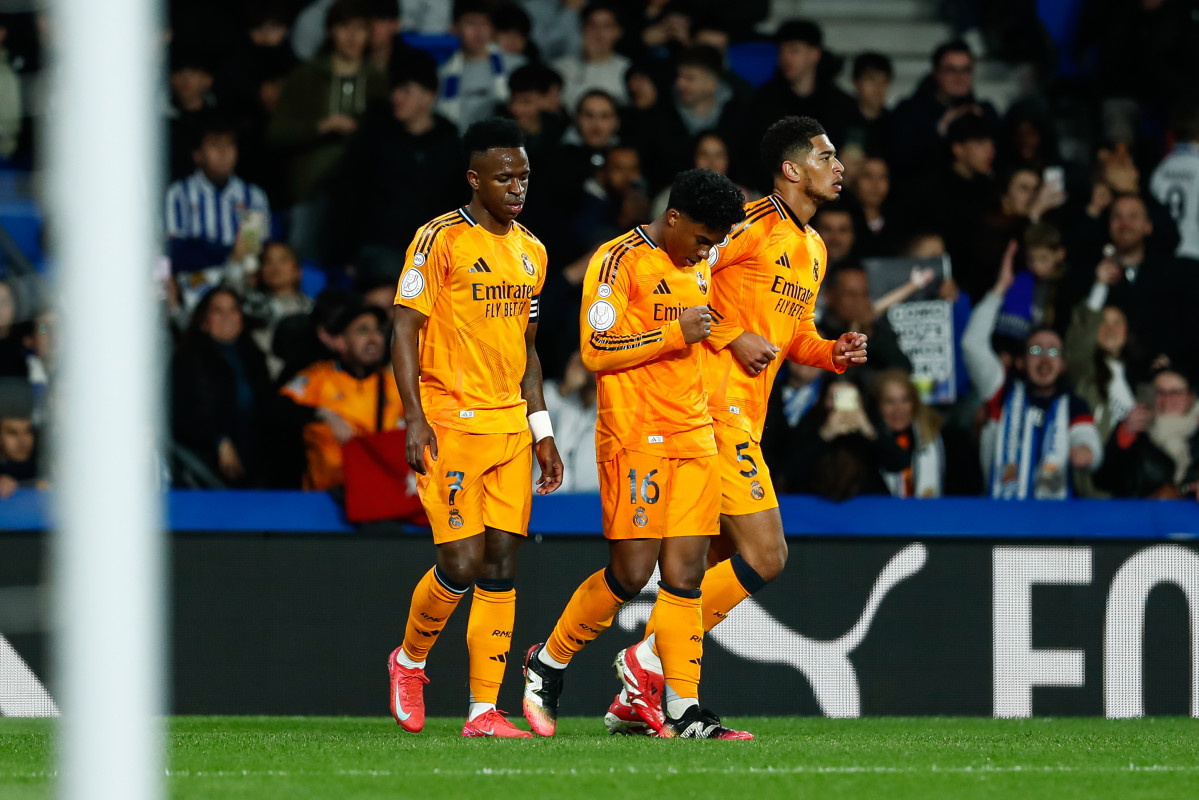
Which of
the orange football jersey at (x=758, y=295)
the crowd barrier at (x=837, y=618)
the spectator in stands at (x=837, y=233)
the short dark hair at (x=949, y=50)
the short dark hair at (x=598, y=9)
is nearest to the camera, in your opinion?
the orange football jersey at (x=758, y=295)

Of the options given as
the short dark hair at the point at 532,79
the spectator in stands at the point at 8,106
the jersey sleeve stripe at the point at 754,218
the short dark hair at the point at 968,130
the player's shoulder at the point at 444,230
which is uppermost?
the short dark hair at the point at 532,79

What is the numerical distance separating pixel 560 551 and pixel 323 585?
1.15 metres

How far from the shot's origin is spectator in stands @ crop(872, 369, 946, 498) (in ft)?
→ 29.6

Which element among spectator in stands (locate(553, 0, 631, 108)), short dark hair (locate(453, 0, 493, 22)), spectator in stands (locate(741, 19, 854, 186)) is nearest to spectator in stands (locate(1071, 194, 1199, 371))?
spectator in stands (locate(741, 19, 854, 186))

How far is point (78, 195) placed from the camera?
3.01 metres

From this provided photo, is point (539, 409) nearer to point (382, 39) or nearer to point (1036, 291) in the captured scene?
point (1036, 291)

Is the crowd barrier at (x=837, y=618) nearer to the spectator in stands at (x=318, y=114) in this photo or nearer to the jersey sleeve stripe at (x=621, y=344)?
the jersey sleeve stripe at (x=621, y=344)

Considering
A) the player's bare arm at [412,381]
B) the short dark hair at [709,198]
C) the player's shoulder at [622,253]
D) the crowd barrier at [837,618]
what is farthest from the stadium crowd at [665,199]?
the short dark hair at [709,198]

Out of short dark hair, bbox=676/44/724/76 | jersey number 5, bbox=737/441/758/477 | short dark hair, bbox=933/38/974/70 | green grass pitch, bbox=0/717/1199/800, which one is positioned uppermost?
short dark hair, bbox=933/38/974/70

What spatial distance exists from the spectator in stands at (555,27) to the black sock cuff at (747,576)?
6.55m

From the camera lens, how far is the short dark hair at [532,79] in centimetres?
1078

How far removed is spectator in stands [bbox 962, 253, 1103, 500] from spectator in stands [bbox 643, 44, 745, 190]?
275 cm

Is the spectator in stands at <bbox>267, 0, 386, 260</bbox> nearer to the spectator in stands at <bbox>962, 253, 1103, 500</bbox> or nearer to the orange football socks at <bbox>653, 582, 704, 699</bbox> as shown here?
the spectator in stands at <bbox>962, 253, 1103, 500</bbox>

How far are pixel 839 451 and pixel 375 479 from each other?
90.6 inches
